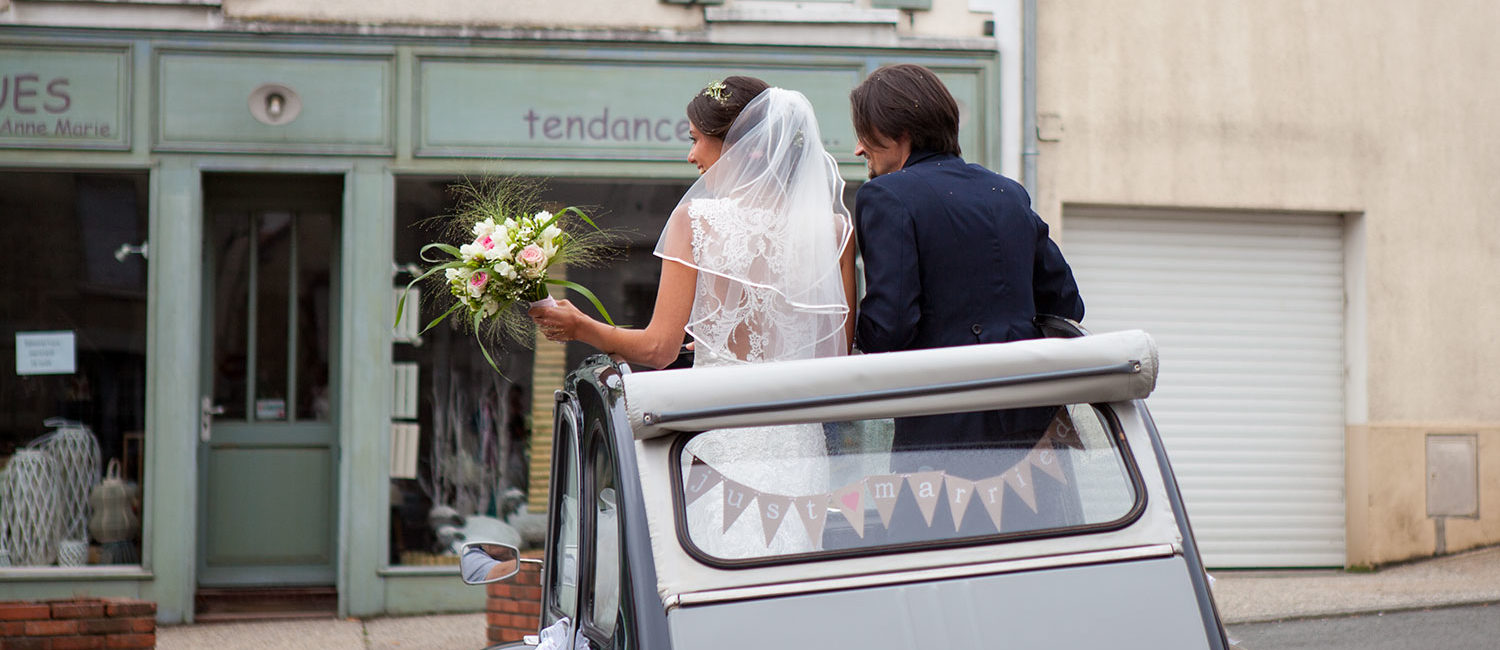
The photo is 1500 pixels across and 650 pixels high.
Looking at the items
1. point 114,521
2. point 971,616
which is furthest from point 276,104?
point 971,616

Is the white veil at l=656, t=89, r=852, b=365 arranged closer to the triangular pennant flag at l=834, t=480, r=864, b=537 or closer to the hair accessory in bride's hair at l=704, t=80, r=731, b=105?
the hair accessory in bride's hair at l=704, t=80, r=731, b=105

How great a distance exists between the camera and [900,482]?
2.65 meters

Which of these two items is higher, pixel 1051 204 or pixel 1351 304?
pixel 1051 204

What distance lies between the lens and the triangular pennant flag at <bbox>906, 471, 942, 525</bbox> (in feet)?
8.64

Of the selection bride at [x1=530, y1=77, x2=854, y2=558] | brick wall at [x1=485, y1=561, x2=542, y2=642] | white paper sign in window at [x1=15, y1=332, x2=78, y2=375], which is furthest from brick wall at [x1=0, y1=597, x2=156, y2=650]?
bride at [x1=530, y1=77, x2=854, y2=558]

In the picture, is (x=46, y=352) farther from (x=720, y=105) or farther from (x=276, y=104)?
(x=720, y=105)

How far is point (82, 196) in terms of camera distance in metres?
9.04

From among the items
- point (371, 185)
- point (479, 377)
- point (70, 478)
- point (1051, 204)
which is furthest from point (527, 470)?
point (1051, 204)

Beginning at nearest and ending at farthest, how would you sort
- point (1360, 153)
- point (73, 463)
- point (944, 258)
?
point (944, 258) < point (73, 463) < point (1360, 153)

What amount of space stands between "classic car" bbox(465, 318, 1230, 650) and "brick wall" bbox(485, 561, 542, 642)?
14.4ft

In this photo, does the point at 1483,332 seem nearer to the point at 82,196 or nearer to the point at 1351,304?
the point at 1351,304

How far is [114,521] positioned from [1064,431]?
306 inches

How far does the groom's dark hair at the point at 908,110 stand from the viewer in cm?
338

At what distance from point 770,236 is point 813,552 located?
1.07 meters
